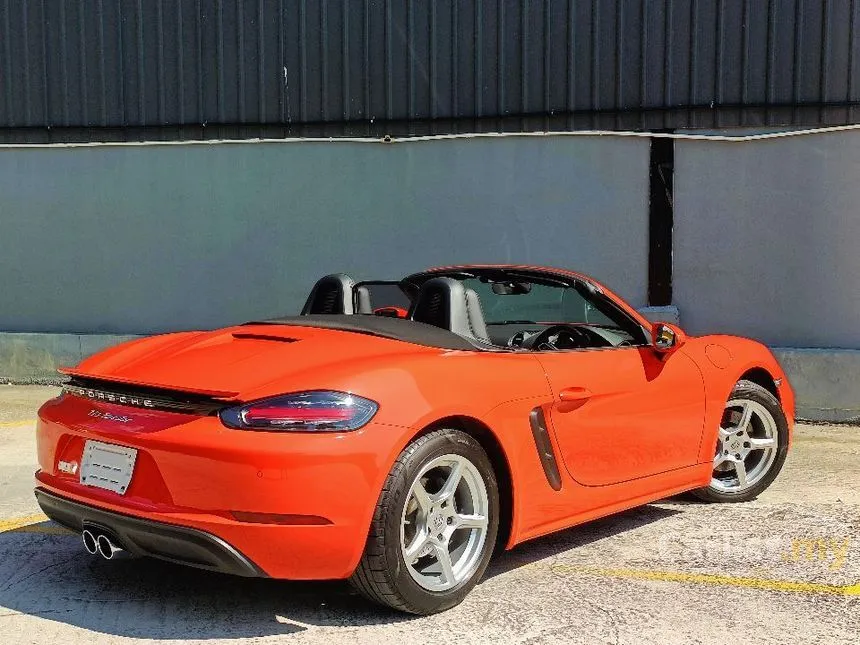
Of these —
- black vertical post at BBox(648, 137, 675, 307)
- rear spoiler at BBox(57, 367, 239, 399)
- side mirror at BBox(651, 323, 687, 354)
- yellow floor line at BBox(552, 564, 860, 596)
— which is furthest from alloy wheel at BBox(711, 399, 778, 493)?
black vertical post at BBox(648, 137, 675, 307)

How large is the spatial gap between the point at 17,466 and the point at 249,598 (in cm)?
328

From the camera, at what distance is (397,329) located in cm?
402

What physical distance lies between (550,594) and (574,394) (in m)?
0.82

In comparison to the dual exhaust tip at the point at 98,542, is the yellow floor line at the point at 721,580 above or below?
below

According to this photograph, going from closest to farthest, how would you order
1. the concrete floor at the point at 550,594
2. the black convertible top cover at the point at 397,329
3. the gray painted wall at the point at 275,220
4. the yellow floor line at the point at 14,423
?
the concrete floor at the point at 550,594, the black convertible top cover at the point at 397,329, the yellow floor line at the point at 14,423, the gray painted wall at the point at 275,220

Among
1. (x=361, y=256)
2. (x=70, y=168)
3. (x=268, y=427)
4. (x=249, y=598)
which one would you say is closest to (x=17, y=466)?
(x=249, y=598)

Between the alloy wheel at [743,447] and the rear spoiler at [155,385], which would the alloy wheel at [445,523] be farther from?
the alloy wheel at [743,447]

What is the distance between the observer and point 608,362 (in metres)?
4.44

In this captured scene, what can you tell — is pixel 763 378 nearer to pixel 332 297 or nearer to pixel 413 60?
pixel 332 297

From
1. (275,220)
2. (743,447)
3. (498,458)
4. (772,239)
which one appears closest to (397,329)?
(498,458)

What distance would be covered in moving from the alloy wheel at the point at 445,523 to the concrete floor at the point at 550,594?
0.52 ft

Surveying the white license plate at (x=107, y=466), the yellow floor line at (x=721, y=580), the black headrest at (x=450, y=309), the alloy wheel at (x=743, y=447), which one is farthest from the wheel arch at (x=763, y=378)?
the white license plate at (x=107, y=466)

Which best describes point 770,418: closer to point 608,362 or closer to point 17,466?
point 608,362

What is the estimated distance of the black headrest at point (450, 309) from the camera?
4109 millimetres
